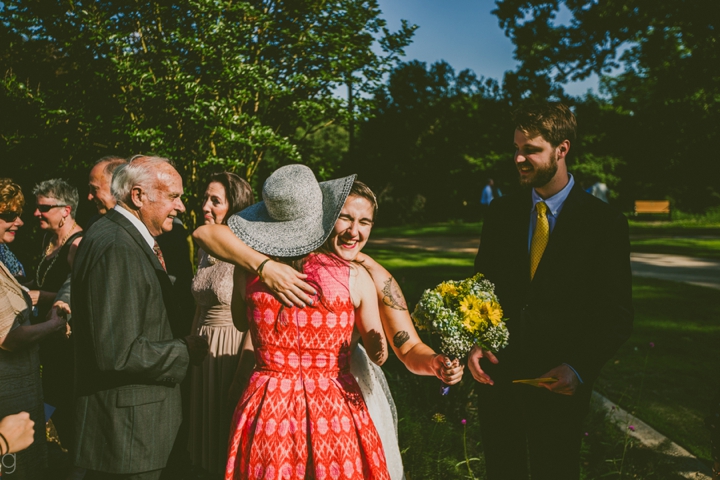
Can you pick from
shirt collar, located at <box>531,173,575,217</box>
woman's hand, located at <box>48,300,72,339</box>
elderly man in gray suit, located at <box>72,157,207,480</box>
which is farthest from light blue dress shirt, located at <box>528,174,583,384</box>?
woman's hand, located at <box>48,300,72,339</box>

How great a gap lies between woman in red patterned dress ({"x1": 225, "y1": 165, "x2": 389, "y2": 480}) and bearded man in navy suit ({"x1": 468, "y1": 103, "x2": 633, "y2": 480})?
935 millimetres

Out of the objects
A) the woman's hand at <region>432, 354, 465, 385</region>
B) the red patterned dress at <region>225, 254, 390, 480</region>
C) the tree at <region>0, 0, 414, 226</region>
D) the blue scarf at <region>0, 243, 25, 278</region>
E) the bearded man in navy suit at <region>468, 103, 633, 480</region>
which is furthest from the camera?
the tree at <region>0, 0, 414, 226</region>

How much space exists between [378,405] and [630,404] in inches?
155

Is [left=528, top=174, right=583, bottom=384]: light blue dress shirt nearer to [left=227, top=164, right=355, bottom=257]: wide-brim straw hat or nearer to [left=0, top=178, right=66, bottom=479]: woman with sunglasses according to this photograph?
[left=227, top=164, right=355, bottom=257]: wide-brim straw hat

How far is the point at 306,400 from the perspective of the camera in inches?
92.6

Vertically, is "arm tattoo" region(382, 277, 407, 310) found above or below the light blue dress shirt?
below

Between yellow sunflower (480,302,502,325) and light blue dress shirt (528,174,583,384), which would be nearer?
yellow sunflower (480,302,502,325)

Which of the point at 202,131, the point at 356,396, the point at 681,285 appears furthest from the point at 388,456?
the point at 681,285

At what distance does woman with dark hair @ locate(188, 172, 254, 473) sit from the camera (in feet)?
12.2

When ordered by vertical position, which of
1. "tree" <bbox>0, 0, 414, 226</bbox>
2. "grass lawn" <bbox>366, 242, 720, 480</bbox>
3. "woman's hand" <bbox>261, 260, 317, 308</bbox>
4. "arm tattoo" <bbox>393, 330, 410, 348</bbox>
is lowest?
"grass lawn" <bbox>366, 242, 720, 480</bbox>

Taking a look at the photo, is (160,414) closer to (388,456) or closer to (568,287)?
(388,456)

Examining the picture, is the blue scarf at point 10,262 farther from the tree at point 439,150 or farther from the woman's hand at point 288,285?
the tree at point 439,150

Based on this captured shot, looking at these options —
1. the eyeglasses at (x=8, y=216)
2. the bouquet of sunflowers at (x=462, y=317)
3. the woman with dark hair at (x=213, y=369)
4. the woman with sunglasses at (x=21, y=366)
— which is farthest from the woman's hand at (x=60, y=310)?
the bouquet of sunflowers at (x=462, y=317)

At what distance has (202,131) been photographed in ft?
25.4
